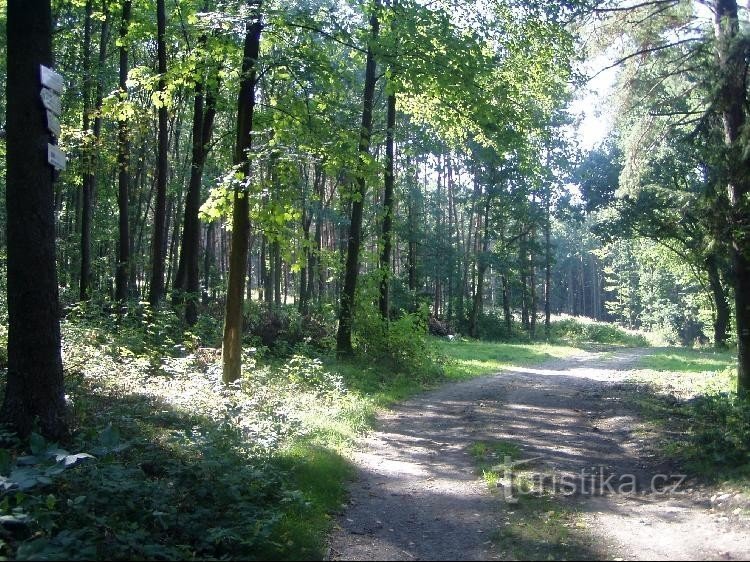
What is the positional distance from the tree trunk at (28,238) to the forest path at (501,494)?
11.8 ft

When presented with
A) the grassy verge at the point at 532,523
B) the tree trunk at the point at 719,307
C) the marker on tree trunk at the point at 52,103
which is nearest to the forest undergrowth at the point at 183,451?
the grassy verge at the point at 532,523

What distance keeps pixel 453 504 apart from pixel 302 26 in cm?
757

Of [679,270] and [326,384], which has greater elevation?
[679,270]

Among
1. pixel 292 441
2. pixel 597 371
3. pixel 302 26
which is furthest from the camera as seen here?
pixel 597 371

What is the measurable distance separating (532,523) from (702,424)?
4.74 m

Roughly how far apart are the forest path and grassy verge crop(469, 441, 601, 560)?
0.04 m

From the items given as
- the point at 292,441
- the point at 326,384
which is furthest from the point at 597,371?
the point at 292,441

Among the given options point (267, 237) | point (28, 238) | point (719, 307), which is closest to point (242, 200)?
point (267, 237)

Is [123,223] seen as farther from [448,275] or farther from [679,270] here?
[679,270]

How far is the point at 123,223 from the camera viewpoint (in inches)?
725

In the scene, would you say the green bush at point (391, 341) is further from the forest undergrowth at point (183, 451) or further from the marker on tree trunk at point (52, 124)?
the marker on tree trunk at point (52, 124)

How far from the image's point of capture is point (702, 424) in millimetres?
9344

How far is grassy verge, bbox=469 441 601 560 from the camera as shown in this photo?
521 centimetres

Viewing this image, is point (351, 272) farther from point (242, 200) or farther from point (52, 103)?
point (52, 103)
